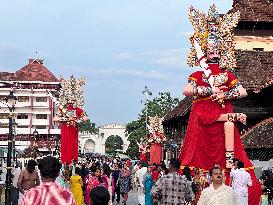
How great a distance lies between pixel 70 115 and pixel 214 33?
13721mm

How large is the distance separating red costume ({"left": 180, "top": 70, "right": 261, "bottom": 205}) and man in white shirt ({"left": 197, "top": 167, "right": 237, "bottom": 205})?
236 cm

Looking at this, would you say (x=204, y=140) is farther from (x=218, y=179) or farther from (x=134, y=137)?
(x=134, y=137)

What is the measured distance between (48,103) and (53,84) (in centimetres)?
372

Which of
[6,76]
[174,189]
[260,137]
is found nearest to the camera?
[174,189]

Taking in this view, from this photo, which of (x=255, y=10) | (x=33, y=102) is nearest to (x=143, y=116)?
(x=33, y=102)

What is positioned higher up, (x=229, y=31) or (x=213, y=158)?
(x=229, y=31)

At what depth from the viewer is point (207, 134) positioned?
1091 cm

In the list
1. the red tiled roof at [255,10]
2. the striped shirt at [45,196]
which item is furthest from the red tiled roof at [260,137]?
the striped shirt at [45,196]

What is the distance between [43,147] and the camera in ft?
289

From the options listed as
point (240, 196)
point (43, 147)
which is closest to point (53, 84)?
point (43, 147)

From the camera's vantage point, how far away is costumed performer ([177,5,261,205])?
34.7 feet

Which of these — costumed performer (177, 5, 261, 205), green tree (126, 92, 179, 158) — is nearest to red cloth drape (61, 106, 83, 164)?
costumed performer (177, 5, 261, 205)

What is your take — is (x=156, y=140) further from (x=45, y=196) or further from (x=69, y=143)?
(x=45, y=196)

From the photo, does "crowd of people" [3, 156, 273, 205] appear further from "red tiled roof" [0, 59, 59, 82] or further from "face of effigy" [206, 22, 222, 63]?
"red tiled roof" [0, 59, 59, 82]
